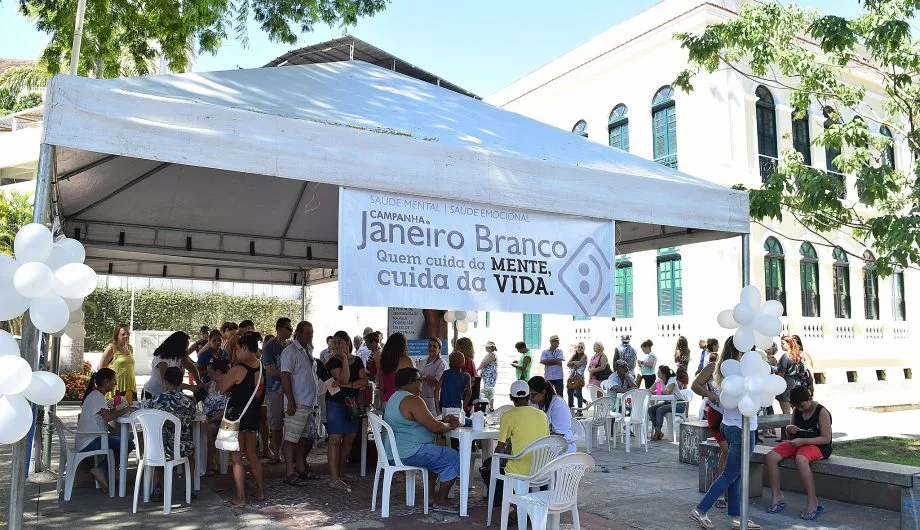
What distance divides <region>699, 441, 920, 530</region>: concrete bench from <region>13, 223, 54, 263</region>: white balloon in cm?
618

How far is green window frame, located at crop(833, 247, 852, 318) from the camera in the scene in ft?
68.9

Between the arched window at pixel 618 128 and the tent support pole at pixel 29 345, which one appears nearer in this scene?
the tent support pole at pixel 29 345

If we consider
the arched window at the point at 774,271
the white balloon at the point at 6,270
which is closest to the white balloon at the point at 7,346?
the white balloon at the point at 6,270

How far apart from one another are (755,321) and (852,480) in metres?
2.52

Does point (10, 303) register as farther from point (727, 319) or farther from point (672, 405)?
point (672, 405)

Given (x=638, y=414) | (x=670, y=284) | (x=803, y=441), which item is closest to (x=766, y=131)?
(x=670, y=284)

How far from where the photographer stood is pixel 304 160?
4.62 metres

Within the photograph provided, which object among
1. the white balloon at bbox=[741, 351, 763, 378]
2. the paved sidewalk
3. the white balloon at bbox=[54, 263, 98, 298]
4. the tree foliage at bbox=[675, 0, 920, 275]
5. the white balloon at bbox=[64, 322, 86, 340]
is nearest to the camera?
the white balloon at bbox=[54, 263, 98, 298]

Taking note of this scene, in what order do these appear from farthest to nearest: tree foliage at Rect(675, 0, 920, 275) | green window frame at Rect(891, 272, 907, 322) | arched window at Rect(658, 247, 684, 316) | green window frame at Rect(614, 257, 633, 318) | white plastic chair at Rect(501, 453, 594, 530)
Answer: green window frame at Rect(891, 272, 907, 322)
green window frame at Rect(614, 257, 633, 318)
arched window at Rect(658, 247, 684, 316)
tree foliage at Rect(675, 0, 920, 275)
white plastic chair at Rect(501, 453, 594, 530)

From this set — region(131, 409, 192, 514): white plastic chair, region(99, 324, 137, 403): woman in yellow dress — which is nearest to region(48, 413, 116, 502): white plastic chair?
region(131, 409, 192, 514): white plastic chair

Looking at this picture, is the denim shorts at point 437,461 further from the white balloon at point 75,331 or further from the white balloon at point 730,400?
the white balloon at point 75,331

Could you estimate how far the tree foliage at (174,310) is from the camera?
2602 centimetres

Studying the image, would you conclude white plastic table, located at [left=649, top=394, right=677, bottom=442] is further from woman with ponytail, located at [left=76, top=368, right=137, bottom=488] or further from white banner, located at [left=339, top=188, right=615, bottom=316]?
woman with ponytail, located at [left=76, top=368, right=137, bottom=488]

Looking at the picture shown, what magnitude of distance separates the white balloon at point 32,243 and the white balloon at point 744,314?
184 inches
